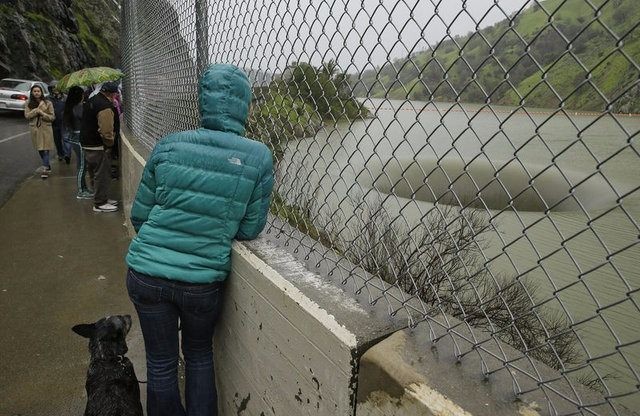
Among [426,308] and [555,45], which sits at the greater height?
[555,45]

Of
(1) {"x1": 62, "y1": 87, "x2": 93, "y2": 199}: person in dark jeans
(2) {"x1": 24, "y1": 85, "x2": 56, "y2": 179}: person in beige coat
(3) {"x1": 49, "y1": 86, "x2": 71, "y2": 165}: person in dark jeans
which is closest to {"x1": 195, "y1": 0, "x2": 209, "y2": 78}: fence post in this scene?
(1) {"x1": 62, "y1": 87, "x2": 93, "y2": 199}: person in dark jeans

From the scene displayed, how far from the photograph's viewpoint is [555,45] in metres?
1.08

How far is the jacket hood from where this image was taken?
1.83 meters

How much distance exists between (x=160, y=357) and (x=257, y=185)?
1.03m

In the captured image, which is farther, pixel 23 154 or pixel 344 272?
pixel 23 154

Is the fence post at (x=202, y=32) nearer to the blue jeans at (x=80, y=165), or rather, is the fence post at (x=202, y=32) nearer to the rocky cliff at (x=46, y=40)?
the blue jeans at (x=80, y=165)

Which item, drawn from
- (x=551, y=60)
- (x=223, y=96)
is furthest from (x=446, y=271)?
(x=223, y=96)

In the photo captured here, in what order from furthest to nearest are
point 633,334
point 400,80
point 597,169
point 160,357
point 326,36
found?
1. point 633,334
2. point 160,357
3. point 326,36
4. point 400,80
5. point 597,169

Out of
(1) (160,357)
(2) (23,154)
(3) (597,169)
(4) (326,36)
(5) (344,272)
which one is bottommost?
(2) (23,154)

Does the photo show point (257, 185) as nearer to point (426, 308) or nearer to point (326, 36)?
point (326, 36)

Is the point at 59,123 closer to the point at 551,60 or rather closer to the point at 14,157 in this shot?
the point at 14,157

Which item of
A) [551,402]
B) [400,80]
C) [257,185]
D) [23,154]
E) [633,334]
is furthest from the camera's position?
[23,154]

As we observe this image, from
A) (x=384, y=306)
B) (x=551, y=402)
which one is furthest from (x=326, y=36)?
(x=551, y=402)

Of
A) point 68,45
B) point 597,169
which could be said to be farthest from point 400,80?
point 68,45
